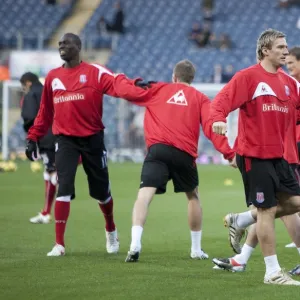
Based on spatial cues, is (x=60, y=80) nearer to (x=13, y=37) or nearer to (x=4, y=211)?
(x=4, y=211)

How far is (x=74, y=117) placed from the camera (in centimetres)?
993

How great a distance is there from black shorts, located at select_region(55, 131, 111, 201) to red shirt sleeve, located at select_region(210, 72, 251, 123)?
110 inches

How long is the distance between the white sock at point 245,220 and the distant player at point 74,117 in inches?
71.2

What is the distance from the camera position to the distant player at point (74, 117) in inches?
390

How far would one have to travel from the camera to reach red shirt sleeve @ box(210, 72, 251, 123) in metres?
7.35

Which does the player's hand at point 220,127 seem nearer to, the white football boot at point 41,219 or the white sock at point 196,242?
the white sock at point 196,242

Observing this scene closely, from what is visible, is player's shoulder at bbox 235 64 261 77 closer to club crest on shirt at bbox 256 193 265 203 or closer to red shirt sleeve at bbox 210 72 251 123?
red shirt sleeve at bbox 210 72 251 123

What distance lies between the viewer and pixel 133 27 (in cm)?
3622

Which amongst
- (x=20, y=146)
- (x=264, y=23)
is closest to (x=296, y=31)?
(x=264, y=23)

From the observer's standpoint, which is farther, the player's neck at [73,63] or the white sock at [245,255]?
the player's neck at [73,63]

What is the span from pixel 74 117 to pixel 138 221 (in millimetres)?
1445

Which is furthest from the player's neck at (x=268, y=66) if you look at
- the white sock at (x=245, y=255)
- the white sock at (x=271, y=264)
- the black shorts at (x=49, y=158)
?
the black shorts at (x=49, y=158)

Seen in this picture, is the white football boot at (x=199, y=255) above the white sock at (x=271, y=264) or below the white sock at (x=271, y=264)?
below

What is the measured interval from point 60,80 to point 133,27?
26.5 meters
